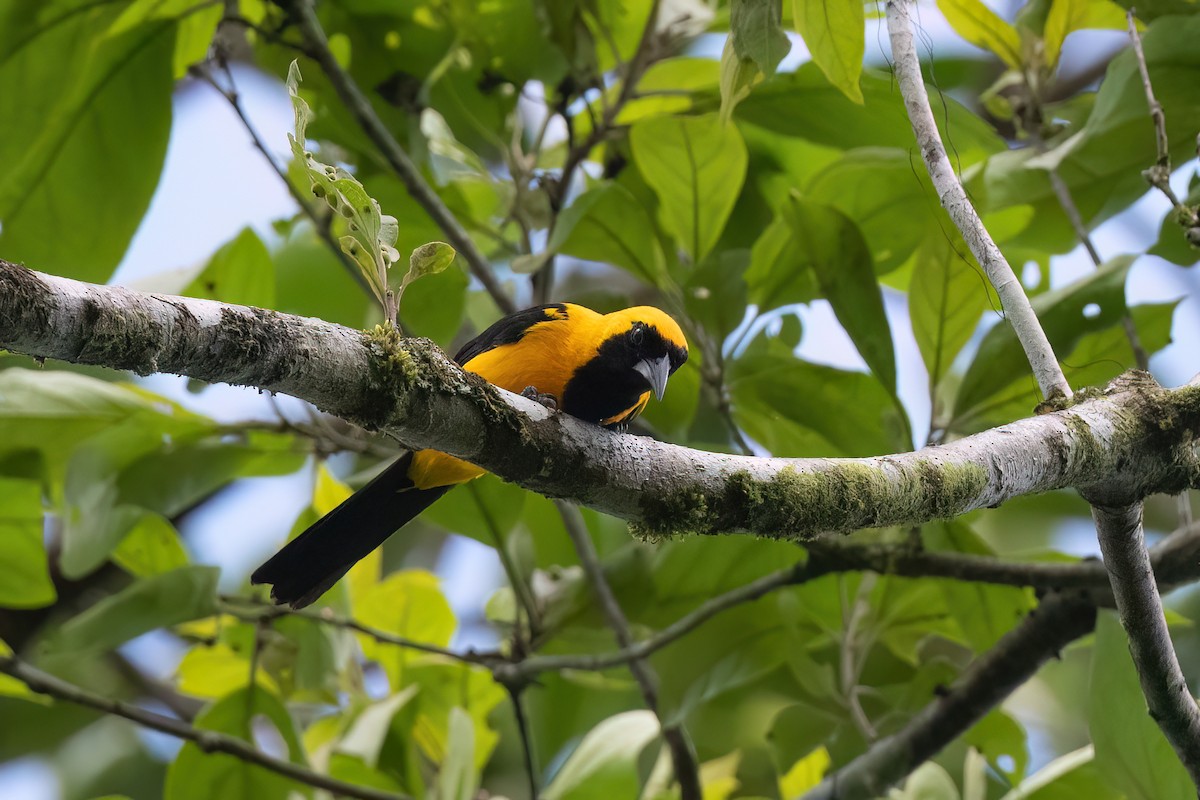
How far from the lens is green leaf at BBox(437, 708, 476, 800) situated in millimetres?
2965

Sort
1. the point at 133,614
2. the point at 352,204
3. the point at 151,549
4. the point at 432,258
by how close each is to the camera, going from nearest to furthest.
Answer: the point at 352,204 → the point at 432,258 → the point at 133,614 → the point at 151,549

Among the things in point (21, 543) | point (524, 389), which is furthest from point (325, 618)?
point (524, 389)

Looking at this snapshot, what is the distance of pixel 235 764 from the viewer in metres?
3.13

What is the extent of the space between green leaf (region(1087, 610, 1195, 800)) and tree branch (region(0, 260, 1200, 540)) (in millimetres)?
493

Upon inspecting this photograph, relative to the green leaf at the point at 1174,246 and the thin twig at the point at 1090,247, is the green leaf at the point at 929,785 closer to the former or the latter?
Result: the thin twig at the point at 1090,247

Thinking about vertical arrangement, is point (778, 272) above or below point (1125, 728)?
above

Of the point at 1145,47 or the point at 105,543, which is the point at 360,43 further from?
the point at 1145,47

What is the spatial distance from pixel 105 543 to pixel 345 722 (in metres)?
1.14

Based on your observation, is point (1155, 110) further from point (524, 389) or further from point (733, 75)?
point (524, 389)

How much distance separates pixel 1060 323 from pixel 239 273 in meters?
2.22

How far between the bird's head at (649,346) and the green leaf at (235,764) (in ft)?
4.92

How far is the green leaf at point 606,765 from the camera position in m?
3.08

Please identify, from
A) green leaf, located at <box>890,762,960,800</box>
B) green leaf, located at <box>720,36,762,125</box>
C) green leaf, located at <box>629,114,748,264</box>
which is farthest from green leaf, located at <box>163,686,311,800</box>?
green leaf, located at <box>720,36,762,125</box>

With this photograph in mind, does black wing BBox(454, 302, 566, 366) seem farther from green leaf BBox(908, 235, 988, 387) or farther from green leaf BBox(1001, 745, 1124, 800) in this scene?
green leaf BBox(1001, 745, 1124, 800)
